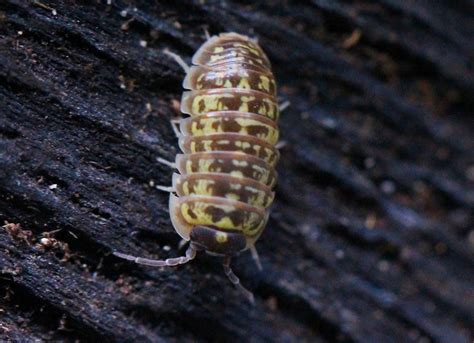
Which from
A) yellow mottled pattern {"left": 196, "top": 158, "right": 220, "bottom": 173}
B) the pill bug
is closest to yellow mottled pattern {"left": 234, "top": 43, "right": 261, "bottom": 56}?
the pill bug

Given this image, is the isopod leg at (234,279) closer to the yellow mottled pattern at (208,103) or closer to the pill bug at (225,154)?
the pill bug at (225,154)

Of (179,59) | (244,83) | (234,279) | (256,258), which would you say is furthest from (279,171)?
(179,59)

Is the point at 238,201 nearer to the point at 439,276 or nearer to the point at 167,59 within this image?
the point at 167,59

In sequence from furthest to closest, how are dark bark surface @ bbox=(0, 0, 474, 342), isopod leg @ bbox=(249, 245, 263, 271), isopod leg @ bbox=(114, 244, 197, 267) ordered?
isopod leg @ bbox=(249, 245, 263, 271) → isopod leg @ bbox=(114, 244, 197, 267) → dark bark surface @ bbox=(0, 0, 474, 342)

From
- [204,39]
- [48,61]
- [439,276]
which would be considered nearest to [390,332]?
[439,276]

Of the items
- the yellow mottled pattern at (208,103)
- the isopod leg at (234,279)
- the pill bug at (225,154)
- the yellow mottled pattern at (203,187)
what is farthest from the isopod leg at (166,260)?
the yellow mottled pattern at (208,103)

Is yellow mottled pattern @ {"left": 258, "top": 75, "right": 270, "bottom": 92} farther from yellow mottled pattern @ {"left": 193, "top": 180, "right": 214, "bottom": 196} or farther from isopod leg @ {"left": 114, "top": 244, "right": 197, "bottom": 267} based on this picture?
isopod leg @ {"left": 114, "top": 244, "right": 197, "bottom": 267}

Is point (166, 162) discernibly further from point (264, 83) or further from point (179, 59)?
point (264, 83)

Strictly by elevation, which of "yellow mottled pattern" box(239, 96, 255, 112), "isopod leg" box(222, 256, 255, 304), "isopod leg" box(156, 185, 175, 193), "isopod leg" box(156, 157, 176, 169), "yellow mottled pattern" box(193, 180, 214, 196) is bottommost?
"isopod leg" box(222, 256, 255, 304)
